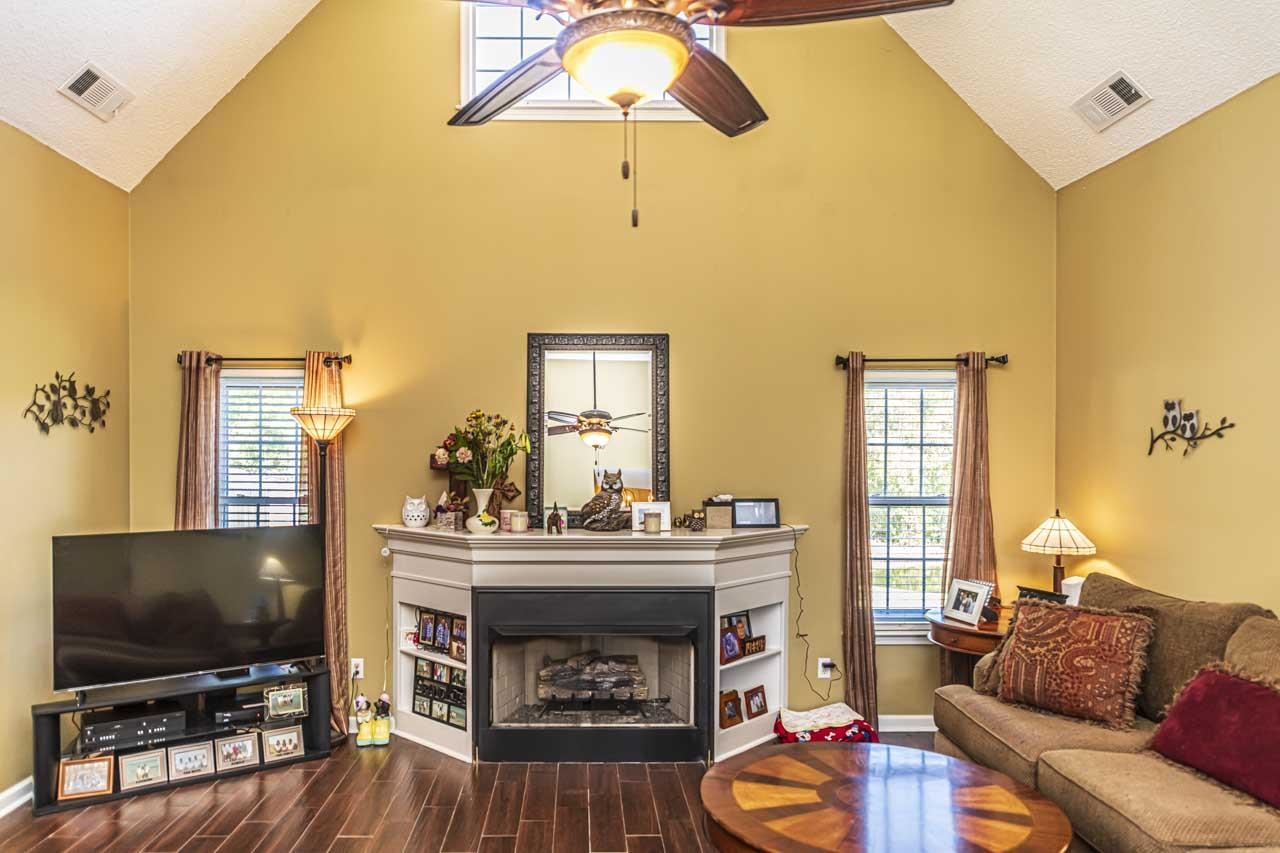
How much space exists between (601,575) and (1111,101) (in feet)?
11.8

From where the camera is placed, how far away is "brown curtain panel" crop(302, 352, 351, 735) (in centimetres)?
475

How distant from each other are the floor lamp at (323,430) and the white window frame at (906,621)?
316 cm

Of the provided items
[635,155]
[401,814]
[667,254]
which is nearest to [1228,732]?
[401,814]

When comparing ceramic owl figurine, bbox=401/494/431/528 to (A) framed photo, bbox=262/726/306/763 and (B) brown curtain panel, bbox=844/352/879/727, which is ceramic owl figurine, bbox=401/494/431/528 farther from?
(B) brown curtain panel, bbox=844/352/879/727

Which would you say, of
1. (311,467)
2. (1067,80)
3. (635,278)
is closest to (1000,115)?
(1067,80)

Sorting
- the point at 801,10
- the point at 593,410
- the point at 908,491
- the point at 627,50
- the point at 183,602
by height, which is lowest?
the point at 183,602

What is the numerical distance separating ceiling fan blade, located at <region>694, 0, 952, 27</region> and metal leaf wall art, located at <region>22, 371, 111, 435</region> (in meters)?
3.86

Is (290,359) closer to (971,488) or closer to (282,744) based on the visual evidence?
(282,744)

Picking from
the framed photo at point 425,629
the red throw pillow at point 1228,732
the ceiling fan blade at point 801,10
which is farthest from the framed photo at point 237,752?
the red throw pillow at point 1228,732

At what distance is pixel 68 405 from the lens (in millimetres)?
4305

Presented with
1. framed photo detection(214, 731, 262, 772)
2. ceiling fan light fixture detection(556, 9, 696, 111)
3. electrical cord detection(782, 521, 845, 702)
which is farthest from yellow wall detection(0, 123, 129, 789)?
electrical cord detection(782, 521, 845, 702)

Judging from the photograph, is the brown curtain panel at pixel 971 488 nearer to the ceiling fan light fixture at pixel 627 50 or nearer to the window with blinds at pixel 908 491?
the window with blinds at pixel 908 491

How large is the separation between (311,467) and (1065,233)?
4791mm

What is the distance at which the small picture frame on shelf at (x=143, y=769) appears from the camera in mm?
3928
